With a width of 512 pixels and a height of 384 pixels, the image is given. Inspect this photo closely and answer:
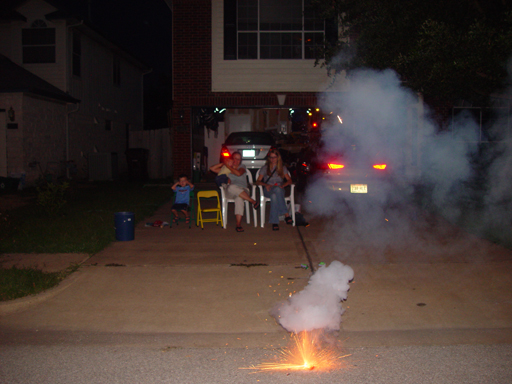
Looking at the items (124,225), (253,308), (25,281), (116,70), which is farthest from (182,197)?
(116,70)

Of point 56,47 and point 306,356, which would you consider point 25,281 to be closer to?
point 306,356

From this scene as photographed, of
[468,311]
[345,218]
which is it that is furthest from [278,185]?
[468,311]

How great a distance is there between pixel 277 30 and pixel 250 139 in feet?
12.2

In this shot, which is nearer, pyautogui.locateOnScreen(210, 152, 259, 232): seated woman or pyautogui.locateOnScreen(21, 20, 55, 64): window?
pyautogui.locateOnScreen(210, 152, 259, 232): seated woman

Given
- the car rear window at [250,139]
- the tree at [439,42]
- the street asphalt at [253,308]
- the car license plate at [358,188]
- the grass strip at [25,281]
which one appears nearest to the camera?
the street asphalt at [253,308]

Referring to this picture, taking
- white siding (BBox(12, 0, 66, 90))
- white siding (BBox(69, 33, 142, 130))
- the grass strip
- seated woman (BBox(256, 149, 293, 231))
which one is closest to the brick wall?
white siding (BBox(12, 0, 66, 90))

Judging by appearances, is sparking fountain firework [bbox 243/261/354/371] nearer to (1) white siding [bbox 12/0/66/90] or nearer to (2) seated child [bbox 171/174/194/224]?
(2) seated child [bbox 171/174/194/224]

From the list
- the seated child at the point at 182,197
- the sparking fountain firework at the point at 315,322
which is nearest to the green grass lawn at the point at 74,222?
the seated child at the point at 182,197

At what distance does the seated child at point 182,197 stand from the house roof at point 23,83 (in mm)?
8038

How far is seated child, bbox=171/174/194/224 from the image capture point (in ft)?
28.9

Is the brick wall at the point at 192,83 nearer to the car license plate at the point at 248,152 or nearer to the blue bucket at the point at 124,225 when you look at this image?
the car license plate at the point at 248,152

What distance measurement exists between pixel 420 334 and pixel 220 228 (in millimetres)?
4971

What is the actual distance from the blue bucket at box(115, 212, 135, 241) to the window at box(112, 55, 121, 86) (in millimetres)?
16124

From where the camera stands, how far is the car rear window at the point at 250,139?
1362 centimetres
